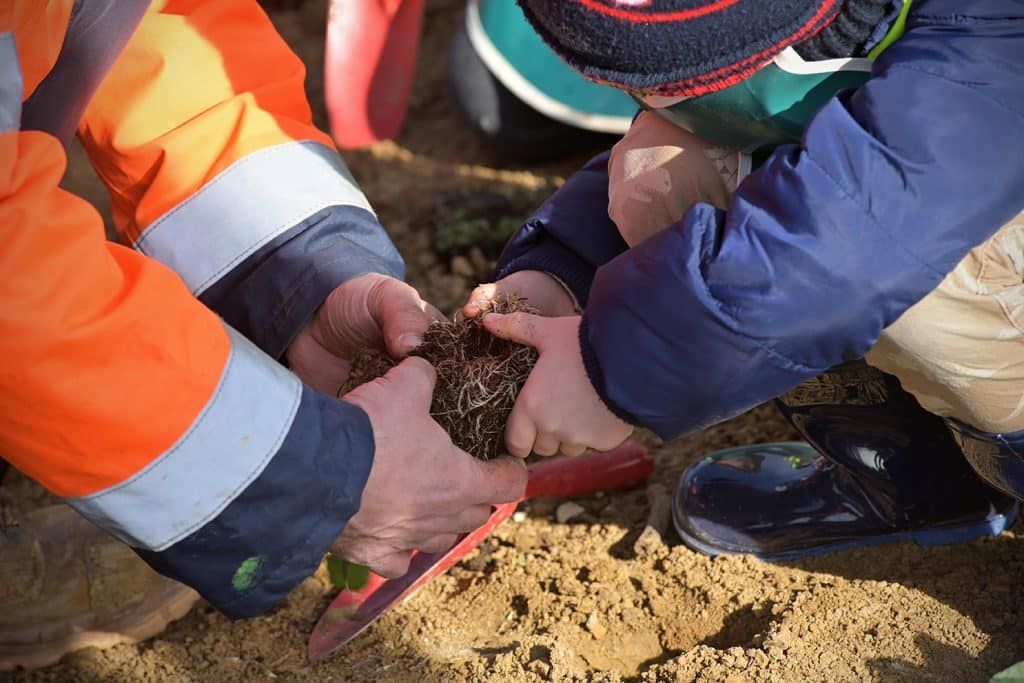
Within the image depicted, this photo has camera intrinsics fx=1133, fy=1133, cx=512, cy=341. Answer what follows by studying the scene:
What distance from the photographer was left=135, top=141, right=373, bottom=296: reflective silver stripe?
1933mm

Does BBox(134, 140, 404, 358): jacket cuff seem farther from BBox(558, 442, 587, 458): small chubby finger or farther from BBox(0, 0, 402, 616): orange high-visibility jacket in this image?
BBox(558, 442, 587, 458): small chubby finger

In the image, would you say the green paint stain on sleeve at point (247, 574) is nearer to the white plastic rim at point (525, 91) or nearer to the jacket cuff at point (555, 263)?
the jacket cuff at point (555, 263)

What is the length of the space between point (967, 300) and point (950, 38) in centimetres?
35

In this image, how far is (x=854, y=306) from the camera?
1.42m

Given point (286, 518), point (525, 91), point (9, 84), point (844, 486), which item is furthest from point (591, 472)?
point (525, 91)

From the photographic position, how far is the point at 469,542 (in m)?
2.07

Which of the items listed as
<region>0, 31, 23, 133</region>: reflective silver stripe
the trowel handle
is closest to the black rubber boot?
the trowel handle

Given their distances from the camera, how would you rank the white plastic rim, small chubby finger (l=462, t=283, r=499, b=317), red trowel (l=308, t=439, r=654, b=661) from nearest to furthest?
small chubby finger (l=462, t=283, r=499, b=317), red trowel (l=308, t=439, r=654, b=661), the white plastic rim

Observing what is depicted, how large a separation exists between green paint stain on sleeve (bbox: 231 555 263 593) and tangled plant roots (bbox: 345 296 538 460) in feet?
1.18

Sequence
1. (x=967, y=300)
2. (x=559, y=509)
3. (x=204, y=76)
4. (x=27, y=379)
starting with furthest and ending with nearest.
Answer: (x=559, y=509)
(x=204, y=76)
(x=967, y=300)
(x=27, y=379)

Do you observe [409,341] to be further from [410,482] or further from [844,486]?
[844,486]

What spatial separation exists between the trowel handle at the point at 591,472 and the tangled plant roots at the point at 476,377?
453 millimetres

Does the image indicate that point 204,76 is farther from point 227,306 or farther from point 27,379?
point 27,379

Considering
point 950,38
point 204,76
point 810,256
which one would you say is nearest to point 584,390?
point 810,256
